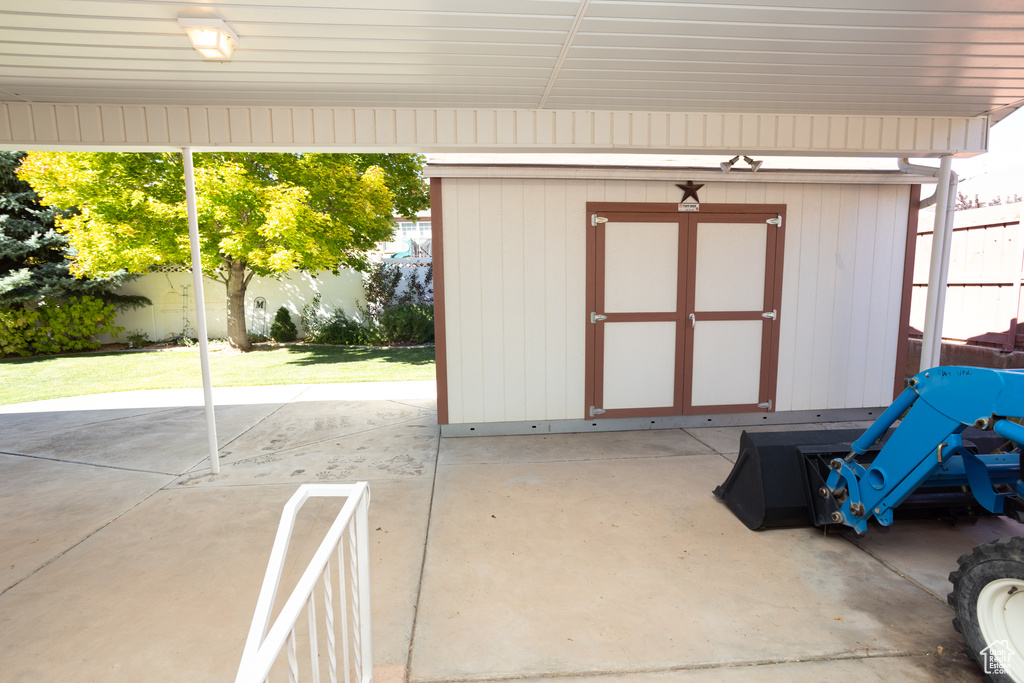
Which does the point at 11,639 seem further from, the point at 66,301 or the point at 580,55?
the point at 66,301

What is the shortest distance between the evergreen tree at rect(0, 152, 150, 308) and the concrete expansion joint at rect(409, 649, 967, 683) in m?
12.0

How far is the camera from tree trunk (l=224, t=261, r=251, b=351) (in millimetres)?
10875

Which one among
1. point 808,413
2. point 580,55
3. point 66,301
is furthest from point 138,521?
point 66,301

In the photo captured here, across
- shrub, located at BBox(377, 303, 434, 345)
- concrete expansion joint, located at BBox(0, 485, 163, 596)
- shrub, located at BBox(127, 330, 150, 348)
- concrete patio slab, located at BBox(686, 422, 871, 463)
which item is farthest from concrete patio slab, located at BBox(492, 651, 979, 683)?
shrub, located at BBox(127, 330, 150, 348)

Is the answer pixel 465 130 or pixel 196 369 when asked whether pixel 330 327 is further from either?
pixel 465 130

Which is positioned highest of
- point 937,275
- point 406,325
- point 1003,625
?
point 937,275

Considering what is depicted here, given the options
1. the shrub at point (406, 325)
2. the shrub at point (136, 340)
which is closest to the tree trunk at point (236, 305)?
the shrub at point (136, 340)

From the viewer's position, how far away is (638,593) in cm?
261

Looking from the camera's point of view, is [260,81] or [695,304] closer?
[260,81]

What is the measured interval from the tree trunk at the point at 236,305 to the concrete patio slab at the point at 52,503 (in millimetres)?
6618

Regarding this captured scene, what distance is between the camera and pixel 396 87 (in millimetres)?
3672

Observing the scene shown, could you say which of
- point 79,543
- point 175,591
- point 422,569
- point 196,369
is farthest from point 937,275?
point 196,369

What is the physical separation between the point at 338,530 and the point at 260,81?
10.3ft

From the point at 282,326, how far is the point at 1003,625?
1227 cm
